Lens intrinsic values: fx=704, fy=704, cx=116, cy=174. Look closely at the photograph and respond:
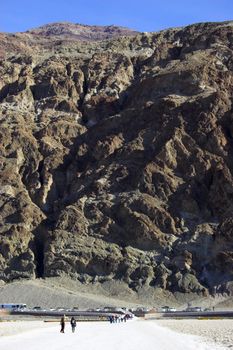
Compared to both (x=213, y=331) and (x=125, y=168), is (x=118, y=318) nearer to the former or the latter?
(x=213, y=331)

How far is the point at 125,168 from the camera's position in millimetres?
143375

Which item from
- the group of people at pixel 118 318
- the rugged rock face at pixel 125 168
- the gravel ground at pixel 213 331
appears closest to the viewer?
the gravel ground at pixel 213 331

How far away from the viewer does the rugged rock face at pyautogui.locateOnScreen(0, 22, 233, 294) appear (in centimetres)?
12875

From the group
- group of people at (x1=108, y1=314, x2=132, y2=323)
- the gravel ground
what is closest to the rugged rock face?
group of people at (x1=108, y1=314, x2=132, y2=323)

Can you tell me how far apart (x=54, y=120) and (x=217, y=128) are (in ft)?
136

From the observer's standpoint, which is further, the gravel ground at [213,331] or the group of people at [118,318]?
the group of people at [118,318]

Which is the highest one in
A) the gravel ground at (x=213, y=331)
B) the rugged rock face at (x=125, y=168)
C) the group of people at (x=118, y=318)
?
the rugged rock face at (x=125, y=168)

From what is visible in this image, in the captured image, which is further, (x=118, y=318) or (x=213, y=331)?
(x=118, y=318)

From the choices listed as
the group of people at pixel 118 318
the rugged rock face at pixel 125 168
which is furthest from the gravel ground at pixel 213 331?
the rugged rock face at pixel 125 168

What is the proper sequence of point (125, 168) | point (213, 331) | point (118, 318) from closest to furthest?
point (213, 331), point (118, 318), point (125, 168)

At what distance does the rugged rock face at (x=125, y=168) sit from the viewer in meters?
129

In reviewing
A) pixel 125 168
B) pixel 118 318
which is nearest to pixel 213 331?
pixel 118 318

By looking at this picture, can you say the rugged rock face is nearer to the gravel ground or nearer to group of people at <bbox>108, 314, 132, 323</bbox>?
group of people at <bbox>108, 314, 132, 323</bbox>

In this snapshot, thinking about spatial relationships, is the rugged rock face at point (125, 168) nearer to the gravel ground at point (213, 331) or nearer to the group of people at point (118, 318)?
the group of people at point (118, 318)
